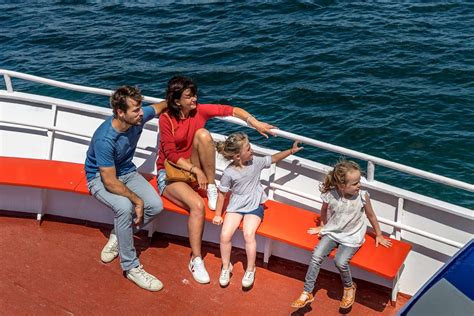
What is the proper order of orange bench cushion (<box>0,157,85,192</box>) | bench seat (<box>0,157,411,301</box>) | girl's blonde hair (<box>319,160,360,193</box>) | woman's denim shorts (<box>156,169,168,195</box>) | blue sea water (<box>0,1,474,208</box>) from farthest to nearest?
1. blue sea water (<box>0,1,474,208</box>)
2. orange bench cushion (<box>0,157,85,192</box>)
3. woman's denim shorts (<box>156,169,168,195</box>)
4. bench seat (<box>0,157,411,301</box>)
5. girl's blonde hair (<box>319,160,360,193</box>)

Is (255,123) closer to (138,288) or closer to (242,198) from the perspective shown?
(242,198)

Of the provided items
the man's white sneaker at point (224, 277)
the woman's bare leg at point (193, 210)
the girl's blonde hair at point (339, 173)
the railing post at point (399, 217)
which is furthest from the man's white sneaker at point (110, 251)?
the railing post at point (399, 217)

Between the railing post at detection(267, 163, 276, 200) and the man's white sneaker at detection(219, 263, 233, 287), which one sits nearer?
the man's white sneaker at detection(219, 263, 233, 287)

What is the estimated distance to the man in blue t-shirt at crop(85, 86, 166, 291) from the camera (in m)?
5.41

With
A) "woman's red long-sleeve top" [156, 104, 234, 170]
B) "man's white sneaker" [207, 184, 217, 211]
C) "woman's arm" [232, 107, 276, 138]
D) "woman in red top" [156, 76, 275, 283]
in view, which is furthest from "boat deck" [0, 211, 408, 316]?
"woman's arm" [232, 107, 276, 138]

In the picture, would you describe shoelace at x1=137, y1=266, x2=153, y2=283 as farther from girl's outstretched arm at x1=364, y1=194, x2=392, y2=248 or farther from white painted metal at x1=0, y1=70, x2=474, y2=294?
girl's outstretched arm at x1=364, y1=194, x2=392, y2=248

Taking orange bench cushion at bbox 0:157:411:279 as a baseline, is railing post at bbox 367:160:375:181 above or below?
above

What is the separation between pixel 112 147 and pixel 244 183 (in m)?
1.18

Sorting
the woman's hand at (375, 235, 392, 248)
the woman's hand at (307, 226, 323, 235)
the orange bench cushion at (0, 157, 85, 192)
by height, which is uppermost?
the woman's hand at (375, 235, 392, 248)

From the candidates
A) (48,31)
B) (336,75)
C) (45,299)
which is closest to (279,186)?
(45,299)

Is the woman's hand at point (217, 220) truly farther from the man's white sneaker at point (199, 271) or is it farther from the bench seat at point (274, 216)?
the man's white sneaker at point (199, 271)

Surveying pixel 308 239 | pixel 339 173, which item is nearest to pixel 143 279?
pixel 308 239

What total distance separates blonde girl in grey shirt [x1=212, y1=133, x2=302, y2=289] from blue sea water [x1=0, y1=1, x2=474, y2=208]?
4.93 meters

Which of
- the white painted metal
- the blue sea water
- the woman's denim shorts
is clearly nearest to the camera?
the white painted metal
